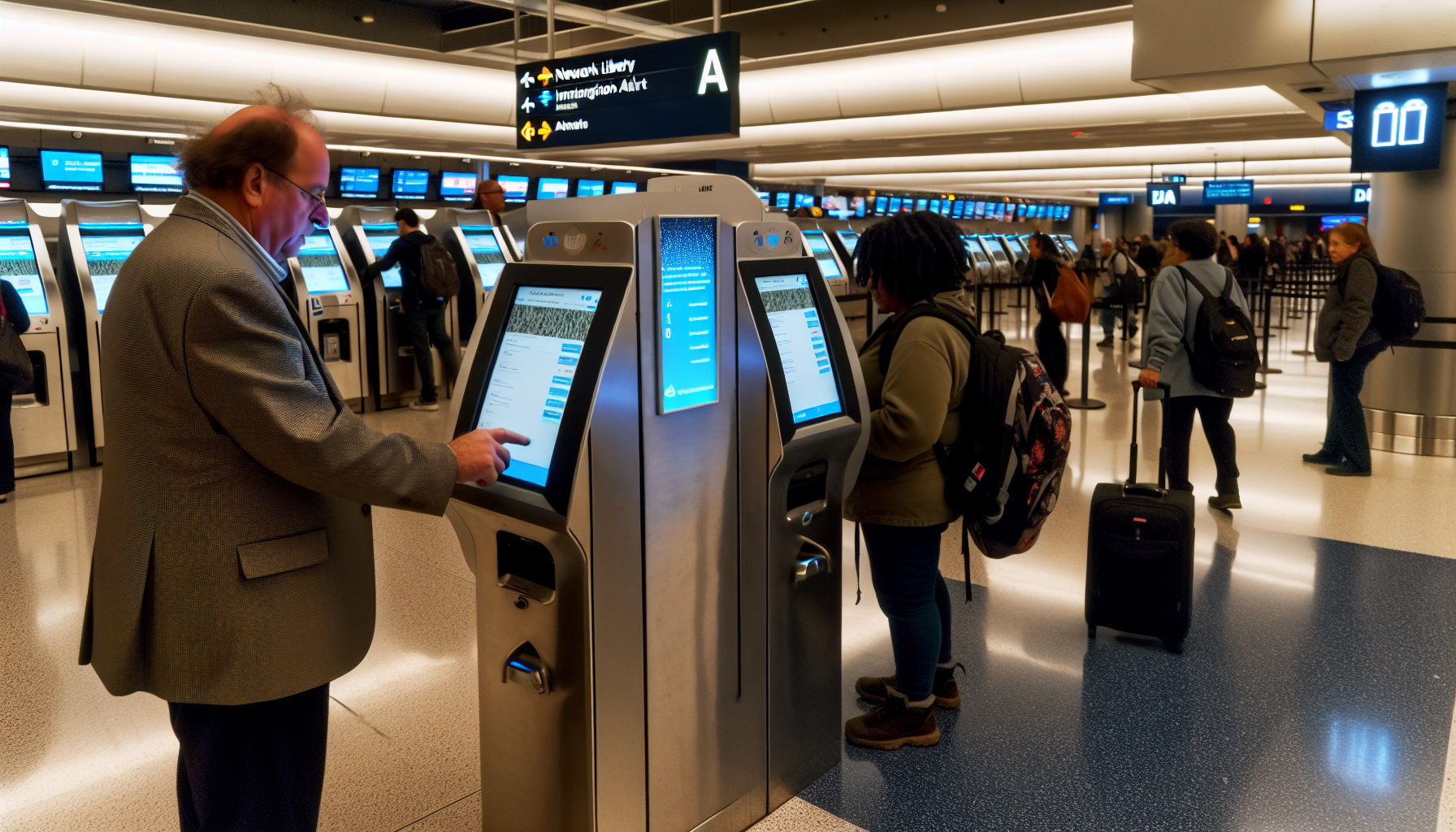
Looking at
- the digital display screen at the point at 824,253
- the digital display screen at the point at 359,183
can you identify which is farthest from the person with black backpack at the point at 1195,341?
the digital display screen at the point at 359,183

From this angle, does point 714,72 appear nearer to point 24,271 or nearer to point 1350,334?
point 1350,334

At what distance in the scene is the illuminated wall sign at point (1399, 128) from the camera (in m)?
5.74

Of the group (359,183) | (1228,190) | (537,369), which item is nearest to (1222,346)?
(537,369)

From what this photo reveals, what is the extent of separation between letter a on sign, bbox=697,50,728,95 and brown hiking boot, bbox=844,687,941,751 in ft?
12.3

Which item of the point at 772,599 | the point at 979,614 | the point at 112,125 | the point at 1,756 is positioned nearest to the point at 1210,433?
the point at 979,614

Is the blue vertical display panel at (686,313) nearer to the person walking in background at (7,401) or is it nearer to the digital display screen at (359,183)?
the person walking in background at (7,401)

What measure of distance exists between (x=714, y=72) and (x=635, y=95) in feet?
A: 1.83

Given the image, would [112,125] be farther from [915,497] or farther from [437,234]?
[915,497]

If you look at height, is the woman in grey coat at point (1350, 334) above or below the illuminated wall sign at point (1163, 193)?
below

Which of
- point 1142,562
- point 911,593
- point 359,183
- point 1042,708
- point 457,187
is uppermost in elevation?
point 457,187

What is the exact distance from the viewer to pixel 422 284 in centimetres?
788

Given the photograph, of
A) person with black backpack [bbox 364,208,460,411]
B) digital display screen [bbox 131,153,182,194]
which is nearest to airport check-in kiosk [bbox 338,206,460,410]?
person with black backpack [bbox 364,208,460,411]

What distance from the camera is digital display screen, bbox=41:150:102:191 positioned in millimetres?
8820

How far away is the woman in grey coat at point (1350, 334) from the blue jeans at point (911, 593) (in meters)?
3.99
